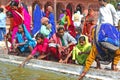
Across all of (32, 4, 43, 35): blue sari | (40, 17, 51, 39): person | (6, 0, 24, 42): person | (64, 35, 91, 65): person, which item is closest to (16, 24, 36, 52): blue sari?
(6, 0, 24, 42): person

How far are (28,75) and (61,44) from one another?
1.24 meters

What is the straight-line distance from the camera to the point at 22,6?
1066 centimetres

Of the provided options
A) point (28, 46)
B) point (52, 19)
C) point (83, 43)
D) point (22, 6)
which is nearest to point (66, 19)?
point (52, 19)

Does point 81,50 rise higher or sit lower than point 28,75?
higher

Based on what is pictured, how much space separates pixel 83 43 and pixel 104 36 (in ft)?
2.51

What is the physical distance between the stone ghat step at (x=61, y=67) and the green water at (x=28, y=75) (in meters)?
0.12

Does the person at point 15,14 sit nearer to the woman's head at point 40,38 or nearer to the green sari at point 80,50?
the woman's head at point 40,38

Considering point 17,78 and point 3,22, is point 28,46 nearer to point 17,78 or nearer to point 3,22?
point 17,78

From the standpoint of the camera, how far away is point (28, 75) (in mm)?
7988

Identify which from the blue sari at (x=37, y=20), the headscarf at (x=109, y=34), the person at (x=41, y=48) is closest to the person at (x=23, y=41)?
the person at (x=41, y=48)

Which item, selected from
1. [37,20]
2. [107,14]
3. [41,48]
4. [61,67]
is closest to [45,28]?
[41,48]

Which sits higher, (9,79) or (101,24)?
(101,24)

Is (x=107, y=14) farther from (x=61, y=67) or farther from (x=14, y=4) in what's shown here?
(x=14, y=4)

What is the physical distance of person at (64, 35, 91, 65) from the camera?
785 centimetres
